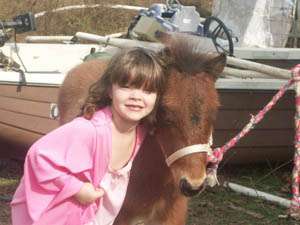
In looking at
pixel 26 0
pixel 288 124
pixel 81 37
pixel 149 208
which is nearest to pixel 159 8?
pixel 81 37

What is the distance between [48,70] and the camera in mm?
6742

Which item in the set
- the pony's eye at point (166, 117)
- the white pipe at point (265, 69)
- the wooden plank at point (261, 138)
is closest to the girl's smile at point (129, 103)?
the pony's eye at point (166, 117)

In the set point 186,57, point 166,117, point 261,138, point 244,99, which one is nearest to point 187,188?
point 166,117

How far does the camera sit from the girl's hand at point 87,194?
8.30 ft

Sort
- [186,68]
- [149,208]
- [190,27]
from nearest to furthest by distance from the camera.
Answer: [186,68] < [149,208] < [190,27]

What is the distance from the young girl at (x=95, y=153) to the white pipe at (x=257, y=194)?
2.54 meters

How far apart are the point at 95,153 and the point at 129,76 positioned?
354 millimetres

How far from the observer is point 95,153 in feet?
8.46

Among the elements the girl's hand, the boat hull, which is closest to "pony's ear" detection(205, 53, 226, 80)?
the girl's hand

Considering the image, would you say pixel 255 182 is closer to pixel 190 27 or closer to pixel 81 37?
pixel 190 27

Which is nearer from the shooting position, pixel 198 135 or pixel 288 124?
pixel 198 135

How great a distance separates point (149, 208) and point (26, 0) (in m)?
10.3

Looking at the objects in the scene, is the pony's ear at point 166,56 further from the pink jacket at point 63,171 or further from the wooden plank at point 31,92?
the wooden plank at point 31,92

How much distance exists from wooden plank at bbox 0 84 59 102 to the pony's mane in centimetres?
276
